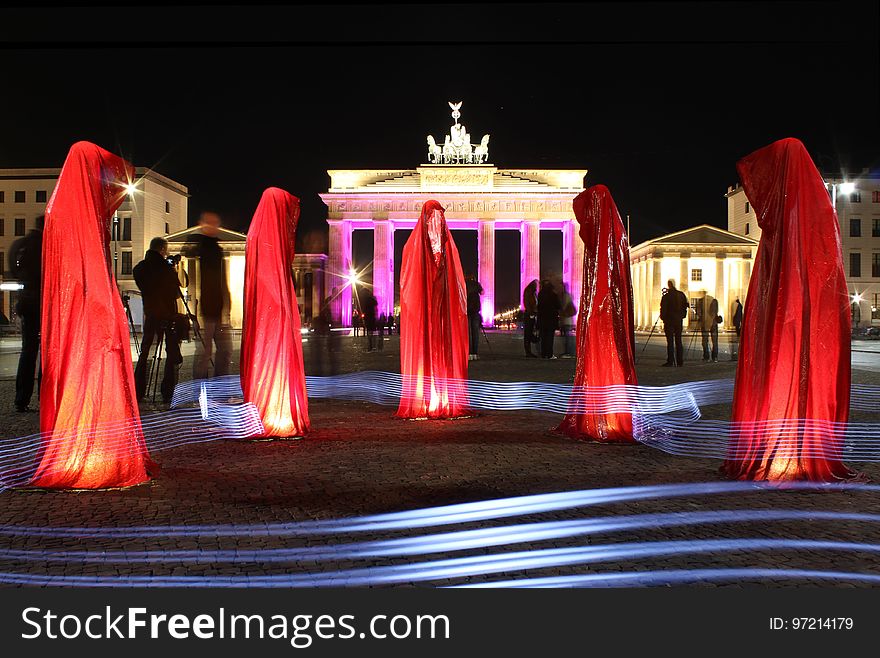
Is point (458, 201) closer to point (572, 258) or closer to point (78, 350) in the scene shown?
point (572, 258)

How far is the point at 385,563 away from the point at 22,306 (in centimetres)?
684

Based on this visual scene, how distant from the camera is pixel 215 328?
848 centimetres

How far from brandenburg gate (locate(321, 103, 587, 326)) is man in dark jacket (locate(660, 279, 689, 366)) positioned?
45.5 m

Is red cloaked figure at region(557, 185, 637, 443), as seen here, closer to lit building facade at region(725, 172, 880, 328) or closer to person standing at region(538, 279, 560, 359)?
person standing at region(538, 279, 560, 359)

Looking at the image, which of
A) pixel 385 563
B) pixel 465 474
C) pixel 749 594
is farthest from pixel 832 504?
pixel 385 563

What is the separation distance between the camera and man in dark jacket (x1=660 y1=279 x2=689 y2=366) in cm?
1508

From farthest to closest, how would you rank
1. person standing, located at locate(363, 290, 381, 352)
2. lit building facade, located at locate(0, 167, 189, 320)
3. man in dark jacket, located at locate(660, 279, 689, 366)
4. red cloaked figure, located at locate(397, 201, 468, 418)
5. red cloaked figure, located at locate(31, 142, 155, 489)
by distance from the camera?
lit building facade, located at locate(0, 167, 189, 320)
person standing, located at locate(363, 290, 381, 352)
man in dark jacket, located at locate(660, 279, 689, 366)
red cloaked figure, located at locate(397, 201, 468, 418)
red cloaked figure, located at locate(31, 142, 155, 489)

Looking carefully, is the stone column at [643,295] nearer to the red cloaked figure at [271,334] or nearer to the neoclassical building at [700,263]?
the neoclassical building at [700,263]

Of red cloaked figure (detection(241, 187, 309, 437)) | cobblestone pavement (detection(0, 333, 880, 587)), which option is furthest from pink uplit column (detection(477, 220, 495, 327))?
cobblestone pavement (detection(0, 333, 880, 587))

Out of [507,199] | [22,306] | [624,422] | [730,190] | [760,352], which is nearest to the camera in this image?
[760,352]

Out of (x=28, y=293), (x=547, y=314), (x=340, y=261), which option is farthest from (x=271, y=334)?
(x=340, y=261)

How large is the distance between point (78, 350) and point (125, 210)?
224 ft

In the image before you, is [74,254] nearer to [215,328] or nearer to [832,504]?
[215,328]

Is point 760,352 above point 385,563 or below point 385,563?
above
